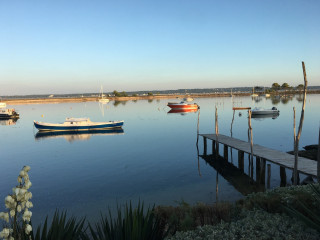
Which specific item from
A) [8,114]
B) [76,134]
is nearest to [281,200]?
[76,134]

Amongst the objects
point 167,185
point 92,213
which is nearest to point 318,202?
point 92,213

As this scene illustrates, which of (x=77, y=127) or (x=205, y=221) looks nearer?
(x=205, y=221)

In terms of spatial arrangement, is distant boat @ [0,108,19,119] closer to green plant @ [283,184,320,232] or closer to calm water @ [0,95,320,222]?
calm water @ [0,95,320,222]

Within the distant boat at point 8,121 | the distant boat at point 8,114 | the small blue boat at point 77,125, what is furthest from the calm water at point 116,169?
the distant boat at point 8,114

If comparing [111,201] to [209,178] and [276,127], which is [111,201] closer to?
[209,178]

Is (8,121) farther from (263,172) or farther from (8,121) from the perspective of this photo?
(263,172)

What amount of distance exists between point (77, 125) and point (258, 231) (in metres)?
44.7

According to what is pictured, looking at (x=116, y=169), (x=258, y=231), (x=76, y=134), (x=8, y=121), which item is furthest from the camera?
(x=8, y=121)

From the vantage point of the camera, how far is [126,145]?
34.5 meters

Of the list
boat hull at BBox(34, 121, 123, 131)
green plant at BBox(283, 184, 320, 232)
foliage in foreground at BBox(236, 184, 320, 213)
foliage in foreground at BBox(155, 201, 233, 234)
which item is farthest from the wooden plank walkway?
boat hull at BBox(34, 121, 123, 131)

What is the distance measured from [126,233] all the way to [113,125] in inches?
1668

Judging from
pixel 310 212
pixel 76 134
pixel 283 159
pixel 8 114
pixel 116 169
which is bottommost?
pixel 116 169

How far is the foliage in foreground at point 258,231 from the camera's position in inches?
192

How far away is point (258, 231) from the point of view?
5.00m
